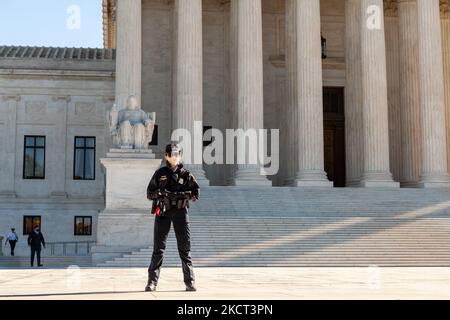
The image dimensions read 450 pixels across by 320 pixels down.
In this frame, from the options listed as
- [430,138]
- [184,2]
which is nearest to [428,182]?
[430,138]

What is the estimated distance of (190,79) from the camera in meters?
43.9

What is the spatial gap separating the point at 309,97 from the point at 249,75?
13.4 ft

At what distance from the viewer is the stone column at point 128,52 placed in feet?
142

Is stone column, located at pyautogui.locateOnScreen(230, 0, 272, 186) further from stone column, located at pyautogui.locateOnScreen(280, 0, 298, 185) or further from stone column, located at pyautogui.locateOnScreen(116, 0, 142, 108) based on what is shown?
stone column, located at pyautogui.locateOnScreen(116, 0, 142, 108)

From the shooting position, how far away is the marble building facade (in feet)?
146

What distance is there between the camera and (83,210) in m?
52.6

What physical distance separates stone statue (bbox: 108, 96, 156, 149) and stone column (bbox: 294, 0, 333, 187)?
15.6m

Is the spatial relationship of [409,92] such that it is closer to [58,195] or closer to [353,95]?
[353,95]

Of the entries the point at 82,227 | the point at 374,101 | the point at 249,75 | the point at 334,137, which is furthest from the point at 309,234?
the point at 82,227

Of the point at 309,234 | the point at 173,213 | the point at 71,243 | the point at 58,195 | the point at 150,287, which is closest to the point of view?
the point at 150,287

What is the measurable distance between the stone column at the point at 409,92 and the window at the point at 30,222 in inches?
1059

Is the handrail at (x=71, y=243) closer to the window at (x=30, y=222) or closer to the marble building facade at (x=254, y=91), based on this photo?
the marble building facade at (x=254, y=91)

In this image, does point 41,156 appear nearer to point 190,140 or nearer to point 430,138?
point 190,140

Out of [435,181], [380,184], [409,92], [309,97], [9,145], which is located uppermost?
[409,92]
